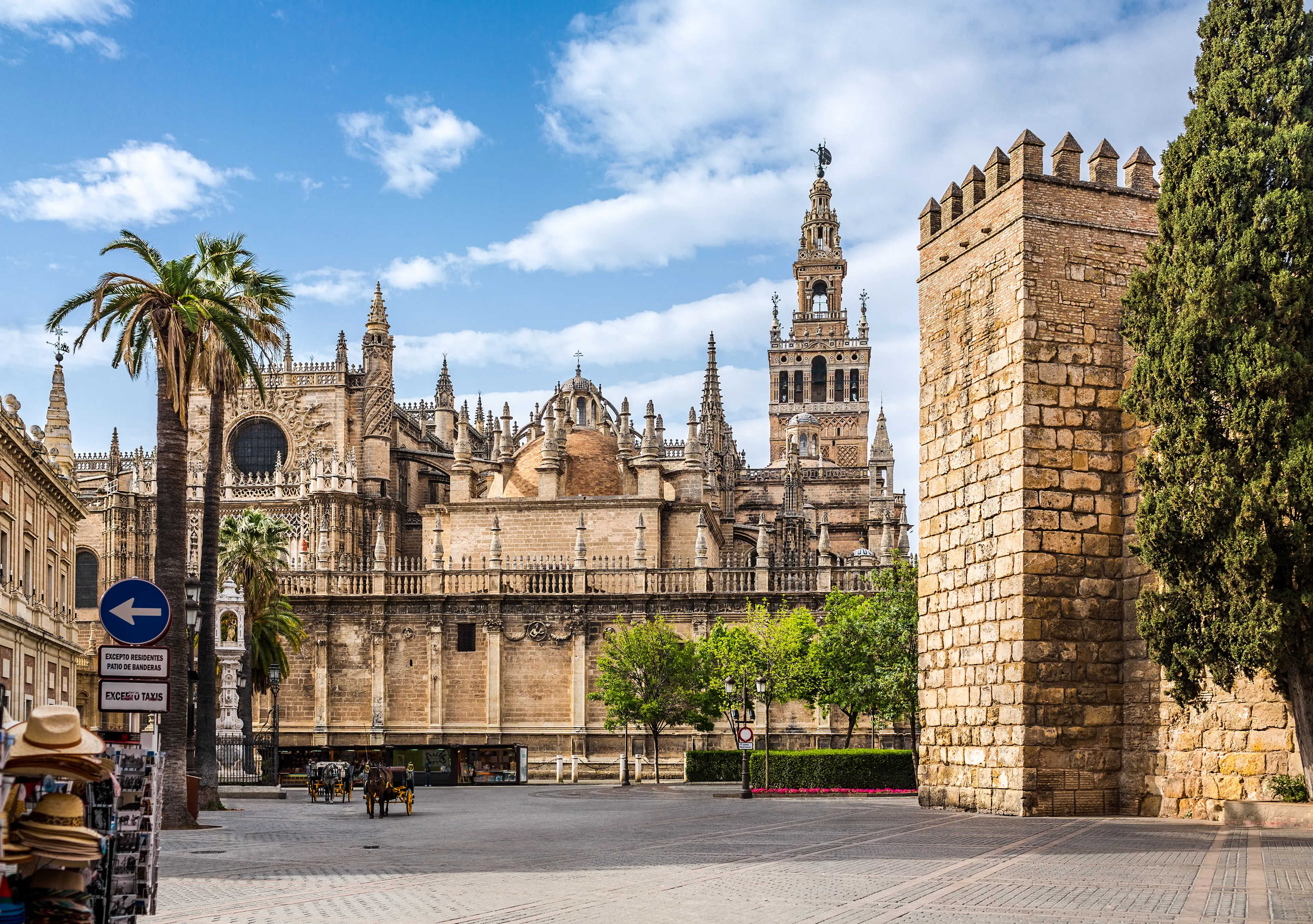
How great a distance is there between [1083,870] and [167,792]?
14420 mm

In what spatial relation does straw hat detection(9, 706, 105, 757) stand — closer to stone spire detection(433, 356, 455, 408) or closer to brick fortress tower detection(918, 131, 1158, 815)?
brick fortress tower detection(918, 131, 1158, 815)

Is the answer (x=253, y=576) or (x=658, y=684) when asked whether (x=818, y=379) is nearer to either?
(x=658, y=684)

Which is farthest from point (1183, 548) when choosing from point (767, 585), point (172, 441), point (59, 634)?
point (767, 585)

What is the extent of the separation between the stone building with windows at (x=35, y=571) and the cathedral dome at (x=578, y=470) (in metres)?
20.2

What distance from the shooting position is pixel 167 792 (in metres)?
21.3

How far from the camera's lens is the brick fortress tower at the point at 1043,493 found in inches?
753

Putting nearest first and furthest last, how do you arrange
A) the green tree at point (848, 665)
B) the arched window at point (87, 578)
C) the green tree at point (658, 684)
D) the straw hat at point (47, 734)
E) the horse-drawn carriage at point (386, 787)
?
the straw hat at point (47, 734) → the horse-drawn carriage at point (386, 787) → the green tree at point (848, 665) → the green tree at point (658, 684) → the arched window at point (87, 578)

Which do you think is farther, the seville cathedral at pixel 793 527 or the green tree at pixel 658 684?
the green tree at pixel 658 684

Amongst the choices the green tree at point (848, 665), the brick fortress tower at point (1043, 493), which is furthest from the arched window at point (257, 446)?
the brick fortress tower at point (1043, 493)

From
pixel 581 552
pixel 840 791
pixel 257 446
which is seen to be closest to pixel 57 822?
pixel 840 791

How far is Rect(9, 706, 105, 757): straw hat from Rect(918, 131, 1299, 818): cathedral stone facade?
1468 cm

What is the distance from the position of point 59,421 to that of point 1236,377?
3941cm

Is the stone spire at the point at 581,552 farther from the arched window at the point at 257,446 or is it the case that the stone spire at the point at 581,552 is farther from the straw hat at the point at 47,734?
the straw hat at the point at 47,734

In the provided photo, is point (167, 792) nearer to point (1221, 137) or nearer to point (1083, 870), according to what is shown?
point (1083, 870)
